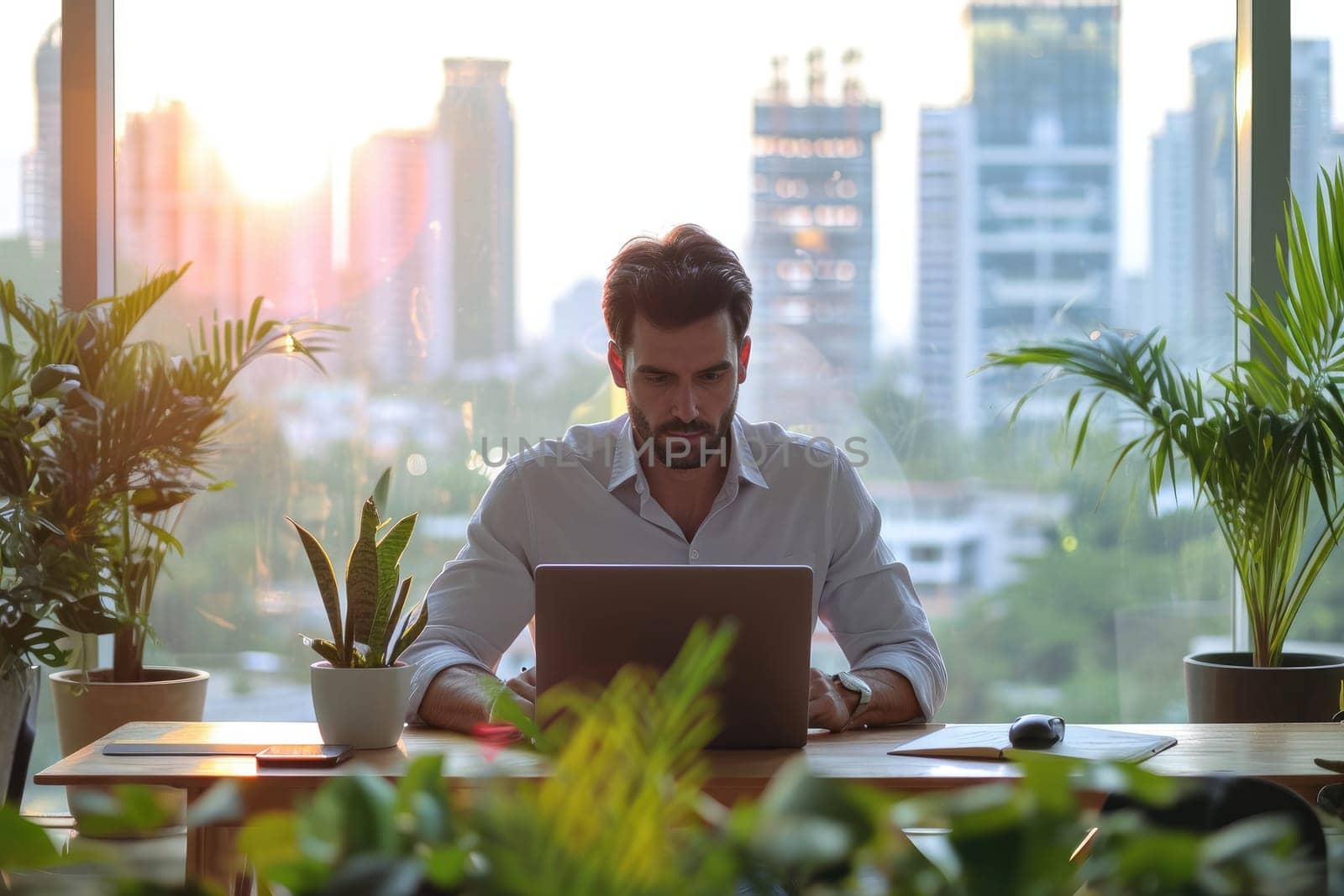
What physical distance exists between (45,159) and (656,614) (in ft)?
10.1

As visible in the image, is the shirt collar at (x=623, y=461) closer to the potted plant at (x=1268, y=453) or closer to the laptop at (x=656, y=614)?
the laptop at (x=656, y=614)

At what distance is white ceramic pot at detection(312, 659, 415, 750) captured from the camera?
207cm

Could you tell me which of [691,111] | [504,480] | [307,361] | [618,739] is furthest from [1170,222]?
[618,739]

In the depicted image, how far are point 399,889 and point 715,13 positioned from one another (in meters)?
4.02

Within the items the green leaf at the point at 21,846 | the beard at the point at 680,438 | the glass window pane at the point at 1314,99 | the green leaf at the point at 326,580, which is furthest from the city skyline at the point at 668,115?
the green leaf at the point at 21,846

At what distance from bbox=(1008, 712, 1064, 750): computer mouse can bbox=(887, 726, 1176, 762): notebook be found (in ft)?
0.04

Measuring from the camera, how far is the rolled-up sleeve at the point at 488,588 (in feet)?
8.72

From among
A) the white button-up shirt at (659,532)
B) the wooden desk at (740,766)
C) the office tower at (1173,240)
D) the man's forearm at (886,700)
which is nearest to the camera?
the wooden desk at (740,766)

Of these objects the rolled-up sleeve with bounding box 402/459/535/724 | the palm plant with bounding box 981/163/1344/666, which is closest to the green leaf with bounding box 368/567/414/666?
the rolled-up sleeve with bounding box 402/459/535/724

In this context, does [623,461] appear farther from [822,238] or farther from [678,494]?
[822,238]

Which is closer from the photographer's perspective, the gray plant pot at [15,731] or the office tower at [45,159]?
the gray plant pot at [15,731]

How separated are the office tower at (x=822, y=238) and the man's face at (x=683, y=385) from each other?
1.32 m

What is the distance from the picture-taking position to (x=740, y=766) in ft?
6.28

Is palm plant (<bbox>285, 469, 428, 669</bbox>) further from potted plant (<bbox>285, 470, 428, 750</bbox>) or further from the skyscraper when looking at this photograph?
the skyscraper
